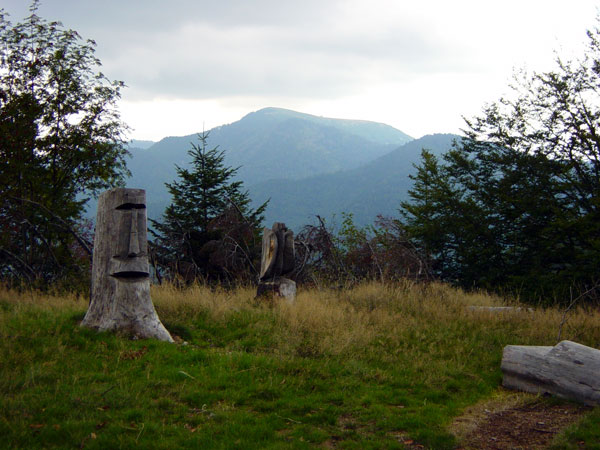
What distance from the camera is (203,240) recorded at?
20953 mm

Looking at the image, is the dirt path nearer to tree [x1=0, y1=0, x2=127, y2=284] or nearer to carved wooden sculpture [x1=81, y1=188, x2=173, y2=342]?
carved wooden sculpture [x1=81, y1=188, x2=173, y2=342]

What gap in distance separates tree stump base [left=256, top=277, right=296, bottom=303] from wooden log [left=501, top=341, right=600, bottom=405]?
4.72 m

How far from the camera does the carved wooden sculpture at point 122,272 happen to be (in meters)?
7.48

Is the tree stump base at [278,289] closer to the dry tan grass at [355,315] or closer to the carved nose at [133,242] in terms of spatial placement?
the dry tan grass at [355,315]

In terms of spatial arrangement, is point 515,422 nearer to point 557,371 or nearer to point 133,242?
point 557,371

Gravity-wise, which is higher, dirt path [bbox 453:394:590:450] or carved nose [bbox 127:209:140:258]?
carved nose [bbox 127:209:140:258]

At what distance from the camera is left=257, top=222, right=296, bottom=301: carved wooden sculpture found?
1079 cm

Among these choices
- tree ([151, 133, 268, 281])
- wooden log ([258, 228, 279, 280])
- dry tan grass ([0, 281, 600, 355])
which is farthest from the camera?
tree ([151, 133, 268, 281])

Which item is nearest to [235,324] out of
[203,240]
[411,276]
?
[411,276]

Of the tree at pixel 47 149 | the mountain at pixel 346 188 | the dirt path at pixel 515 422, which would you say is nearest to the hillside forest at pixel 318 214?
the tree at pixel 47 149

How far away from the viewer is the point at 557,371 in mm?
6379

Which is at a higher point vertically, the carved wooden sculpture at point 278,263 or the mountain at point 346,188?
the mountain at point 346,188

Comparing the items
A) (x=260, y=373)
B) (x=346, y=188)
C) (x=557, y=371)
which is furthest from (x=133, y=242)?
(x=346, y=188)

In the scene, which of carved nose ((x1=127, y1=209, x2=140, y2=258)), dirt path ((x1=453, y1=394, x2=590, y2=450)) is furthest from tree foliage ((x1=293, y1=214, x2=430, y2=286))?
dirt path ((x1=453, y1=394, x2=590, y2=450))
